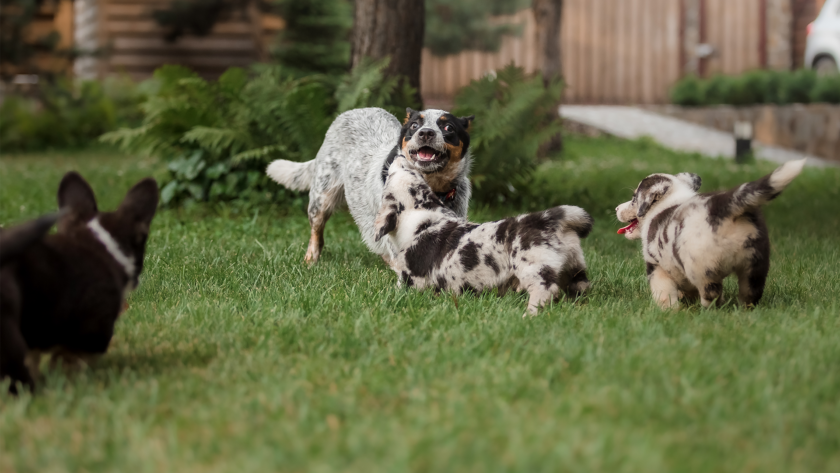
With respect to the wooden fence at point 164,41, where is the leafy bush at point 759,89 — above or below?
below

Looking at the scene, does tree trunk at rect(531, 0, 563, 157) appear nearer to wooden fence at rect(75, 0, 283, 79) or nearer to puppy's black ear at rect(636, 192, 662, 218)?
wooden fence at rect(75, 0, 283, 79)

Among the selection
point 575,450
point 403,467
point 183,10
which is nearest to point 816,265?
point 575,450

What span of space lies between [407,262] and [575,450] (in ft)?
7.27

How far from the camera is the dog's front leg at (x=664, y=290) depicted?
378 cm

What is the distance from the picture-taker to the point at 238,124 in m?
7.64

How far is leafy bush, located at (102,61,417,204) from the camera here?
7.30 meters

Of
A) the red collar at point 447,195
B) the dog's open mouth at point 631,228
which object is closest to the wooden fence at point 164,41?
the red collar at point 447,195

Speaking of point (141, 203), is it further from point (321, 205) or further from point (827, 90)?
point (827, 90)

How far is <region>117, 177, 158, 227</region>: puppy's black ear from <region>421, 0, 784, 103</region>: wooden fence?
16.2 m

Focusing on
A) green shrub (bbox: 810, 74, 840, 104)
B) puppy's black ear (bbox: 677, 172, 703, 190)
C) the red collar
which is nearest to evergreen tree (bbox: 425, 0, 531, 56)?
green shrub (bbox: 810, 74, 840, 104)

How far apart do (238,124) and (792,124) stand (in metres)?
10.3

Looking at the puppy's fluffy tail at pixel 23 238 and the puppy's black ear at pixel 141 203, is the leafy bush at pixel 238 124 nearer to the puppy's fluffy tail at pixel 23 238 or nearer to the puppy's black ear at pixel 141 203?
the puppy's black ear at pixel 141 203

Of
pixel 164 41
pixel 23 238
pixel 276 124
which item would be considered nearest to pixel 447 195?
pixel 23 238

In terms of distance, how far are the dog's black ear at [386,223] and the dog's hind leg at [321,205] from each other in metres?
1.33
